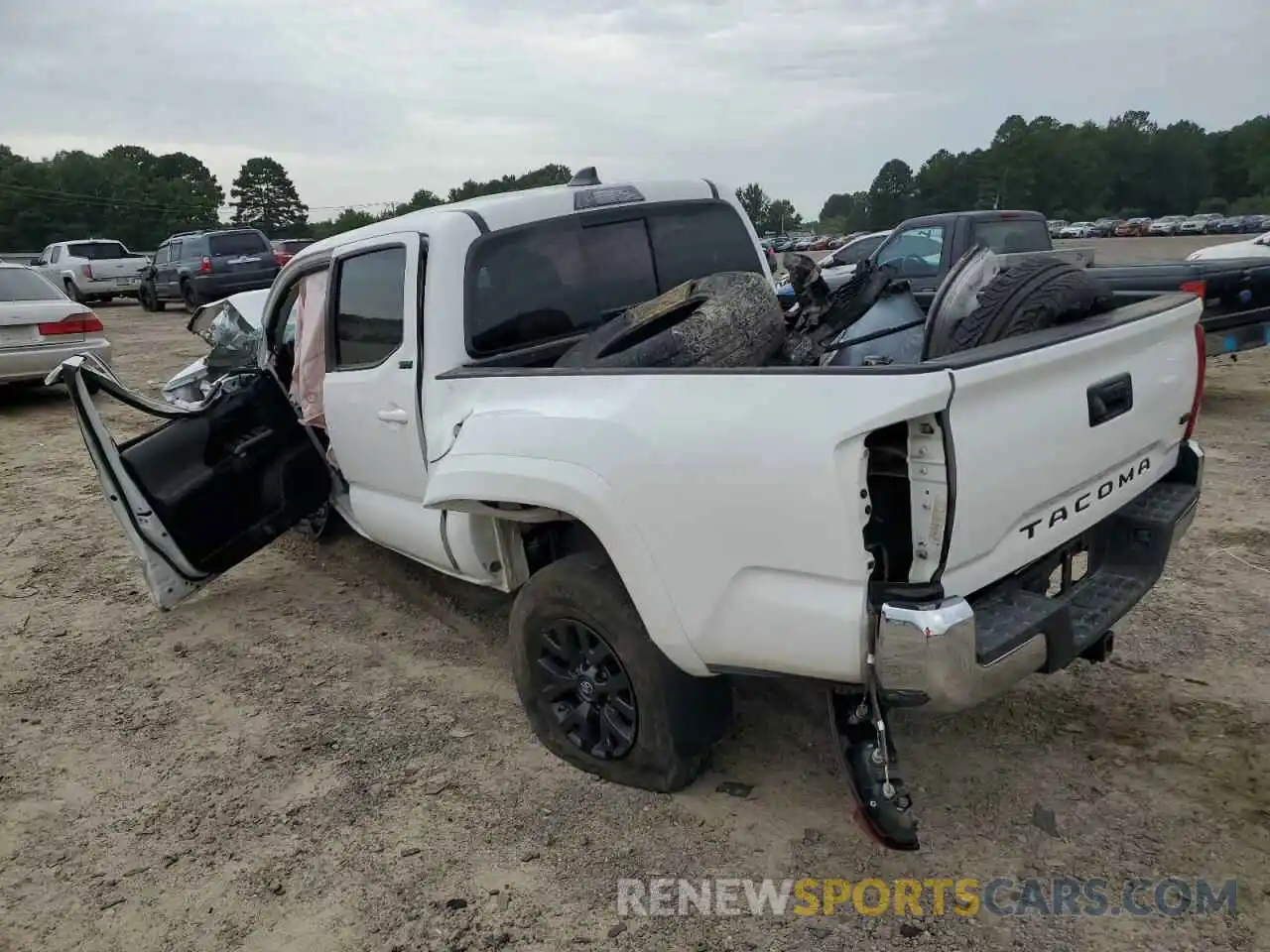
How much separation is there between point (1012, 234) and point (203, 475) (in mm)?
8337

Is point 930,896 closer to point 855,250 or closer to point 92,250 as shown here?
point 855,250

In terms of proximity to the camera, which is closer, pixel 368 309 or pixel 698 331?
pixel 698 331

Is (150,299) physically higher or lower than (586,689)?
higher

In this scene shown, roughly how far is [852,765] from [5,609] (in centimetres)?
480

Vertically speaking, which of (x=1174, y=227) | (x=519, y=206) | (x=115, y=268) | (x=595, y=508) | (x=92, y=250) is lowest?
(x=1174, y=227)

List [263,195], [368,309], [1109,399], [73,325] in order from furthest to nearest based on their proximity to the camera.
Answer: [263,195] < [73,325] < [368,309] < [1109,399]

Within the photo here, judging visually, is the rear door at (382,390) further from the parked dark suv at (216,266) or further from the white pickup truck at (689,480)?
the parked dark suv at (216,266)

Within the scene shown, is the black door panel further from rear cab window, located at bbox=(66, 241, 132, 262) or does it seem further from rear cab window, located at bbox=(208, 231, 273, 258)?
rear cab window, located at bbox=(66, 241, 132, 262)

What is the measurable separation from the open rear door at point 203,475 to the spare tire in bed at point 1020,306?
11.3 feet

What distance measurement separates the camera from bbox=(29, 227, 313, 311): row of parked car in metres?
19.6

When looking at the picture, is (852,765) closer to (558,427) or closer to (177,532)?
(558,427)

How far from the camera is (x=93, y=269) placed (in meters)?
23.6

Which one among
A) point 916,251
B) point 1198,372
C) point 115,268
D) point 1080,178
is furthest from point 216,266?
point 1080,178

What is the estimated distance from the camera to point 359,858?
300 centimetres
